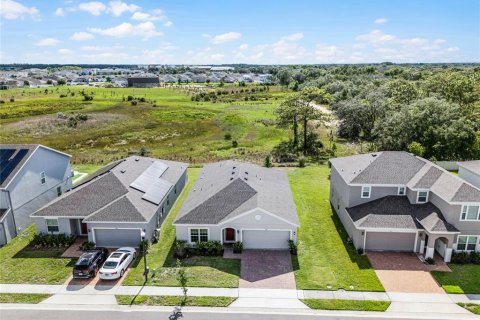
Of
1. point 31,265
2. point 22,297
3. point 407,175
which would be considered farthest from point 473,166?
point 31,265

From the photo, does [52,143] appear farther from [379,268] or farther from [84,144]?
[379,268]

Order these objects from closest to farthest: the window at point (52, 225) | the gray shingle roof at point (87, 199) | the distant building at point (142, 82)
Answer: the gray shingle roof at point (87, 199)
the window at point (52, 225)
the distant building at point (142, 82)

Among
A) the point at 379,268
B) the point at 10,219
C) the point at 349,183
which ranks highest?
the point at 349,183

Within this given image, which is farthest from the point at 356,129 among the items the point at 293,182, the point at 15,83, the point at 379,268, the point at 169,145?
the point at 15,83

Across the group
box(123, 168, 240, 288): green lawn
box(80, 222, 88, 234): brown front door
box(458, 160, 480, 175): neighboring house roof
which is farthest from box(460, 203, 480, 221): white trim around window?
box(80, 222, 88, 234): brown front door

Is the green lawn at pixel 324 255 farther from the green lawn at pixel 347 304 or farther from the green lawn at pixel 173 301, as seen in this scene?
the green lawn at pixel 173 301

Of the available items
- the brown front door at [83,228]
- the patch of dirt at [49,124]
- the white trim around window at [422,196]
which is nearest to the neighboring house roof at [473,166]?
the white trim around window at [422,196]
